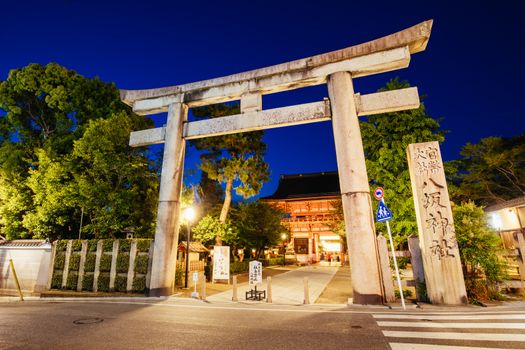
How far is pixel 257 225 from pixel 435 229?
18423 mm

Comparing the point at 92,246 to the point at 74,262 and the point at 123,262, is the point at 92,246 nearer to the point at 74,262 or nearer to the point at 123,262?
the point at 74,262

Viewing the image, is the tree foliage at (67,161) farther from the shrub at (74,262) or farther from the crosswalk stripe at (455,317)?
the crosswalk stripe at (455,317)

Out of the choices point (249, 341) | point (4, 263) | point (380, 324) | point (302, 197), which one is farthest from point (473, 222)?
point (302, 197)

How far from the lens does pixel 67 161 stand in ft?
45.6

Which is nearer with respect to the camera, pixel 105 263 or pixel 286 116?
pixel 286 116

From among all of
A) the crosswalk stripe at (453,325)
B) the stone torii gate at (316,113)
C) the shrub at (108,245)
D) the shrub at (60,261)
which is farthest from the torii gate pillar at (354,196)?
the shrub at (60,261)

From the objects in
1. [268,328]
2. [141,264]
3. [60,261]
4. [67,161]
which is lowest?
[268,328]

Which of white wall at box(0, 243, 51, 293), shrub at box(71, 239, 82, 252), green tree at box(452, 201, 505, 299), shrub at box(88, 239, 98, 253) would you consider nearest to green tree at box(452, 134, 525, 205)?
green tree at box(452, 201, 505, 299)

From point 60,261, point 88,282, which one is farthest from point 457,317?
point 60,261

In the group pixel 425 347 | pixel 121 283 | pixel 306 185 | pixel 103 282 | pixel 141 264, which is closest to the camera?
pixel 425 347

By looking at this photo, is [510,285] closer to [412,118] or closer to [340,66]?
[412,118]

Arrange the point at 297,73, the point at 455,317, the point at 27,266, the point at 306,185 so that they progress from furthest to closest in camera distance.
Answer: the point at 306,185 < the point at 27,266 < the point at 297,73 < the point at 455,317

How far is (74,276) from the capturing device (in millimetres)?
12055

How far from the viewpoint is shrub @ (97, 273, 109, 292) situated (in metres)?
11.4
